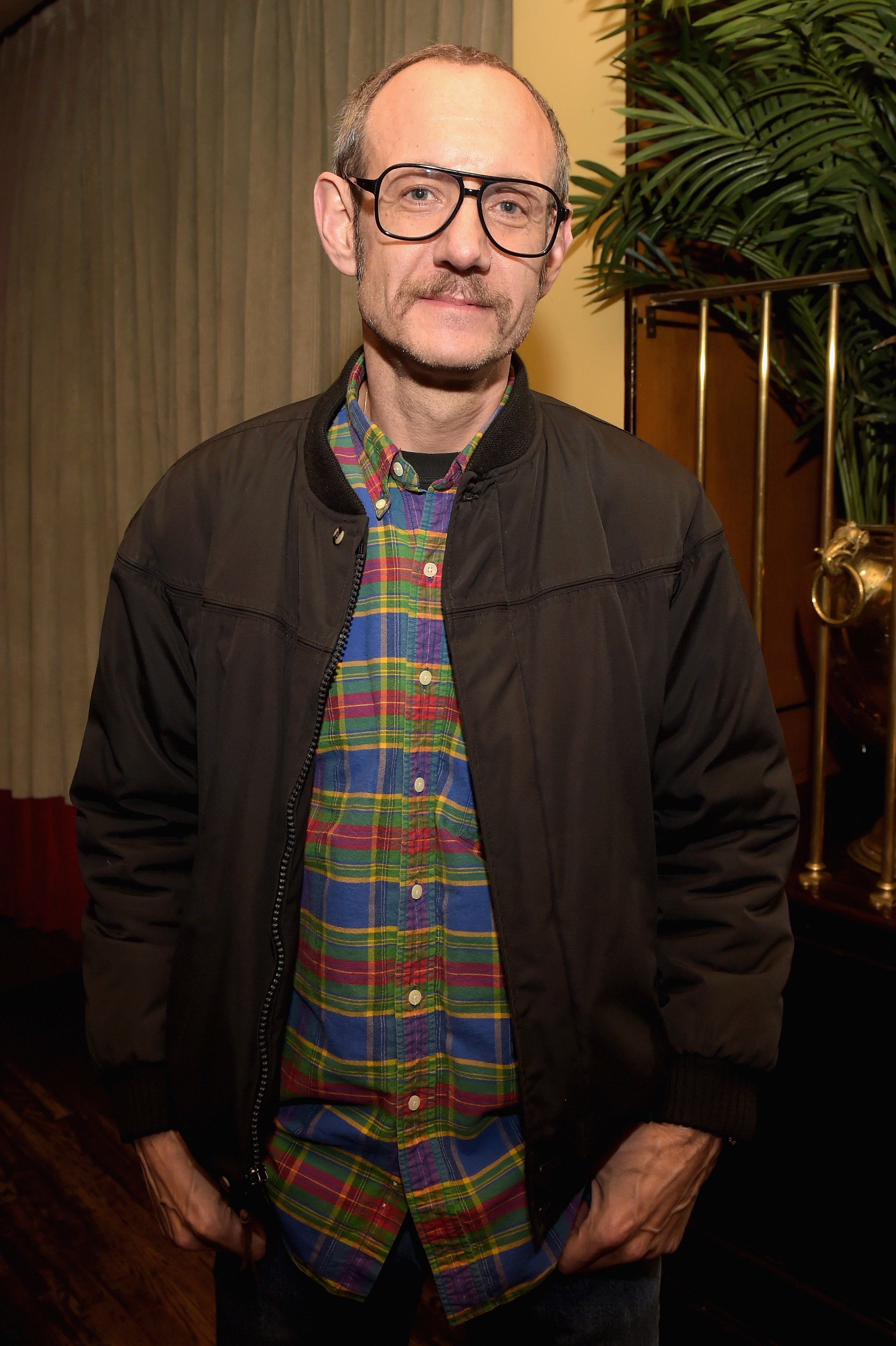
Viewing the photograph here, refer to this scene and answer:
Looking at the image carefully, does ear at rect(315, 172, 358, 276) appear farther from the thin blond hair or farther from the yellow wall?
the yellow wall

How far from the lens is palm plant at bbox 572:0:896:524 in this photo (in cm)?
148

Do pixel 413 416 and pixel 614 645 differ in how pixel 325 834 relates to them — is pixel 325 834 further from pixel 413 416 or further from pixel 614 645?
pixel 413 416

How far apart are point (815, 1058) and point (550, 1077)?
0.78 metres

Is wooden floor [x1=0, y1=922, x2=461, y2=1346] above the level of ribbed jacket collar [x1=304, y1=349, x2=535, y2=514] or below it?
below

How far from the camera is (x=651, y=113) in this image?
5.15 feet

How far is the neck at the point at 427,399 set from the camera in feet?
3.59

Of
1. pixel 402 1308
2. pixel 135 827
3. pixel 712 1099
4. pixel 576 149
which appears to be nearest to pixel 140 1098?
pixel 135 827

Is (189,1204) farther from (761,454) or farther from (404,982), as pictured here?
(761,454)

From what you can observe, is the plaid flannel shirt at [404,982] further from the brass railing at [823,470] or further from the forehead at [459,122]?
the brass railing at [823,470]

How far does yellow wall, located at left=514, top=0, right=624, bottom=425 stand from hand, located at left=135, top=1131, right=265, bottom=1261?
4.53ft

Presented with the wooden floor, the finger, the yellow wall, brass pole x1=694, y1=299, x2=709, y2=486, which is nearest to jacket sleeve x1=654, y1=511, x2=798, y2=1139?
the finger

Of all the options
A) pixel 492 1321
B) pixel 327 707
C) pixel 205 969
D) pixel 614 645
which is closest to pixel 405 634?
pixel 327 707

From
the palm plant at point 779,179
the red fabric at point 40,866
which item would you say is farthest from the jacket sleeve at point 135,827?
the red fabric at point 40,866

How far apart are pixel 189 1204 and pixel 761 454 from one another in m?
1.38
